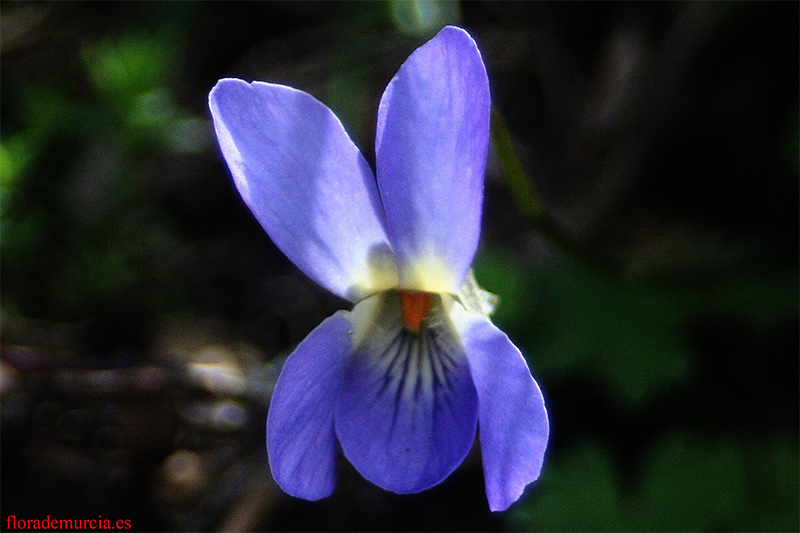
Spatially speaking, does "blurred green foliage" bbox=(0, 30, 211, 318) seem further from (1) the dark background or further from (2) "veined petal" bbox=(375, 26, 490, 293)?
(2) "veined petal" bbox=(375, 26, 490, 293)

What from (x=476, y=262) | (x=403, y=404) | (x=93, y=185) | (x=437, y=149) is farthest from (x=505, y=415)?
(x=93, y=185)

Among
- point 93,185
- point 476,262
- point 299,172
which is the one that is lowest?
point 476,262

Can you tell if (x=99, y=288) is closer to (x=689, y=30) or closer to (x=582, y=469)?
(x=582, y=469)

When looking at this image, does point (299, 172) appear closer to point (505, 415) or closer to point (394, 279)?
point (394, 279)

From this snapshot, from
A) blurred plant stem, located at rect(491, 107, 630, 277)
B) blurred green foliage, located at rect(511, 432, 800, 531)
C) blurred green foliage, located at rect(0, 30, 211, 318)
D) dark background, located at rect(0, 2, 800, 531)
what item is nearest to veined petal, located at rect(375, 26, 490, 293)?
blurred plant stem, located at rect(491, 107, 630, 277)

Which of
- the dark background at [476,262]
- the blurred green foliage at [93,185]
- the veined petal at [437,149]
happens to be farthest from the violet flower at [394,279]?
the blurred green foliage at [93,185]

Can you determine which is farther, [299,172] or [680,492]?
[680,492]
